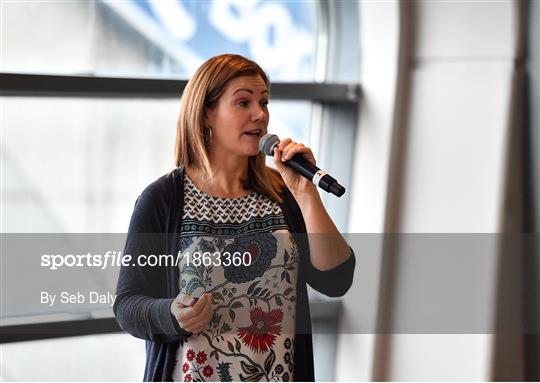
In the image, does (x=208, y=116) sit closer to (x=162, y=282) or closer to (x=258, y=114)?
(x=258, y=114)

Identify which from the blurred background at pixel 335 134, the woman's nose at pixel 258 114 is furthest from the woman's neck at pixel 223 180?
the blurred background at pixel 335 134

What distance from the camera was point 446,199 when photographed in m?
3.97

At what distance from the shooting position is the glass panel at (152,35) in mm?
3369

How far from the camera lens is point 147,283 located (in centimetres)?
210

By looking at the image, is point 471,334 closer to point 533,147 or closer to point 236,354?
point 533,147

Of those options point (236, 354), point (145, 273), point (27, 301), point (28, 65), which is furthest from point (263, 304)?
point (28, 65)

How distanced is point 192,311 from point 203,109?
19.0 inches

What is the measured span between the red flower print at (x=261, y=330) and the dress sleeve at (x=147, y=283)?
15 centimetres

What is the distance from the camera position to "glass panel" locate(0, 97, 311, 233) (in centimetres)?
340

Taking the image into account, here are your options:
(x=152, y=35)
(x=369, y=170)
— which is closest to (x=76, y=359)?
(x=152, y=35)

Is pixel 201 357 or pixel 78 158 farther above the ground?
pixel 78 158

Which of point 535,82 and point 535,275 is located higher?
point 535,82

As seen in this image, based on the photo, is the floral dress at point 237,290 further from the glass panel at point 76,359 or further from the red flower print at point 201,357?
the glass panel at point 76,359

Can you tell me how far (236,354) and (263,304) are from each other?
12 cm
